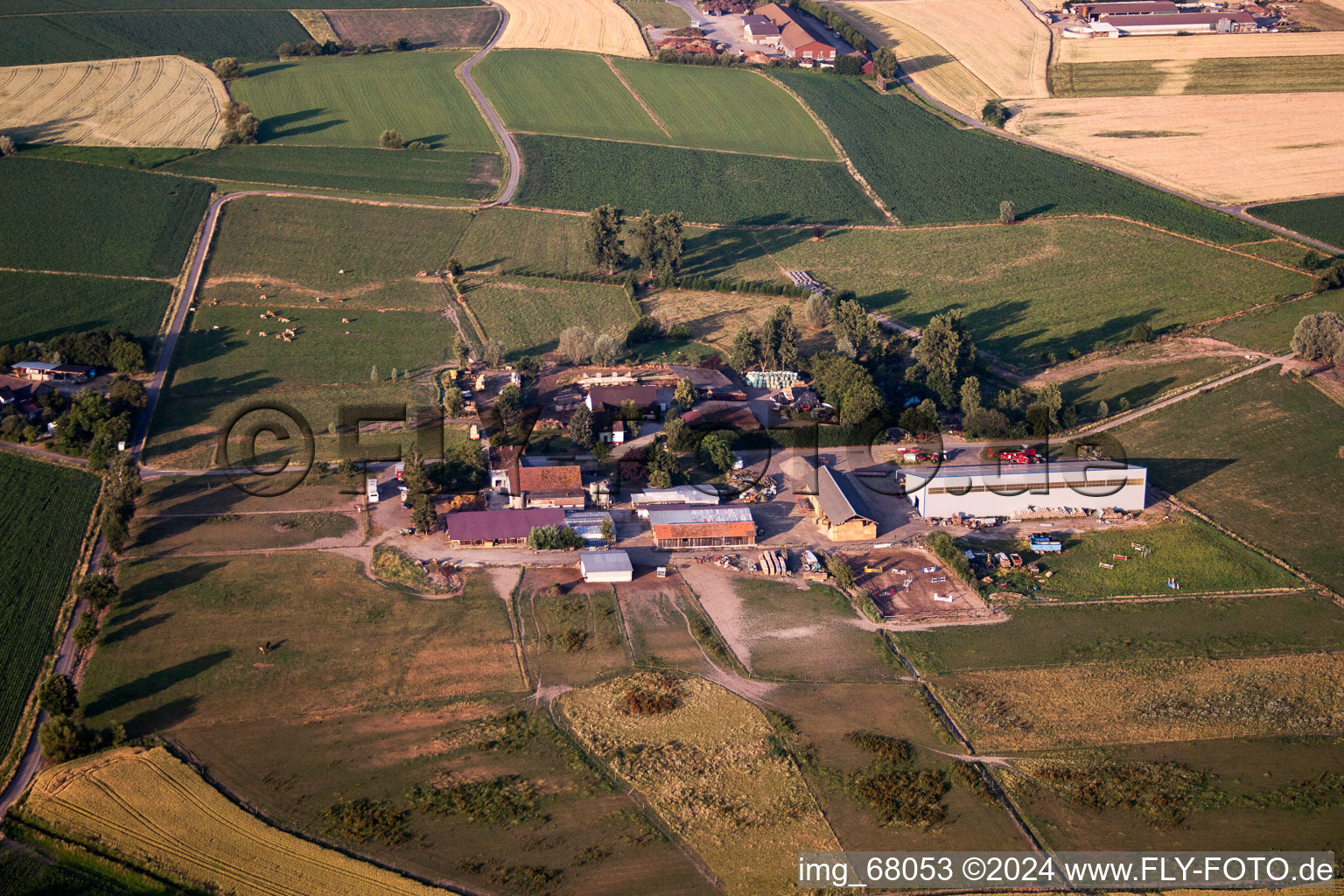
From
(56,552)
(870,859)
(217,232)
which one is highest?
(217,232)

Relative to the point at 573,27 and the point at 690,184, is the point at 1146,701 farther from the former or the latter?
the point at 573,27

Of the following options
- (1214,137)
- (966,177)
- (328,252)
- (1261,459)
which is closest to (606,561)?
Answer: (1261,459)

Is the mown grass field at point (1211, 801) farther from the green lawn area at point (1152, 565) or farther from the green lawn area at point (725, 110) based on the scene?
the green lawn area at point (725, 110)

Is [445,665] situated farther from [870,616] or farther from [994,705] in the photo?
[994,705]

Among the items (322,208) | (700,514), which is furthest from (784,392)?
(322,208)

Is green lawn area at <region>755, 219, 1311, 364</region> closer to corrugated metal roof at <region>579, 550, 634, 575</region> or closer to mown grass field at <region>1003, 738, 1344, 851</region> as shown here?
corrugated metal roof at <region>579, 550, 634, 575</region>

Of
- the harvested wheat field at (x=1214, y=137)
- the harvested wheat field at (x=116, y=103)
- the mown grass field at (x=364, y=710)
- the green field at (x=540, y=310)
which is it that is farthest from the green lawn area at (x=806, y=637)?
the harvested wheat field at (x=116, y=103)
